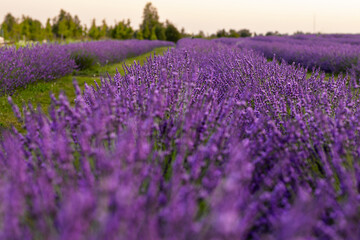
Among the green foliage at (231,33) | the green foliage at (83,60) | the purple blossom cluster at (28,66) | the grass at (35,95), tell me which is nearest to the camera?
the grass at (35,95)

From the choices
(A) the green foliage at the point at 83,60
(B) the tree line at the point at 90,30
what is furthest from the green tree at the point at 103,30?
(A) the green foliage at the point at 83,60

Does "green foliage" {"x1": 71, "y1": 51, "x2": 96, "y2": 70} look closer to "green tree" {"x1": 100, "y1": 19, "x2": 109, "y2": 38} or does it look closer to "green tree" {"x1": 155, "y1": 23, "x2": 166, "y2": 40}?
"green tree" {"x1": 100, "y1": 19, "x2": 109, "y2": 38}

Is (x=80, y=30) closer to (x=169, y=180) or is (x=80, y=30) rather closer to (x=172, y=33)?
(x=172, y=33)

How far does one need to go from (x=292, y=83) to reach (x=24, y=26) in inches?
1287

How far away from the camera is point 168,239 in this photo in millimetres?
966

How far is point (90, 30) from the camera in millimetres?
33500

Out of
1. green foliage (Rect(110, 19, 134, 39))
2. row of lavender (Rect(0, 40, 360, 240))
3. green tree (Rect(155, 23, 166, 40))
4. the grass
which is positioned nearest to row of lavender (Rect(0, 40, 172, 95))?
the grass

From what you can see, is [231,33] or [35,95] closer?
[35,95]

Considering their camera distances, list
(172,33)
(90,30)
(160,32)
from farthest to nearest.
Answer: (160,32)
(172,33)
(90,30)

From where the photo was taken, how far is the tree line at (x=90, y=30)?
1137 inches

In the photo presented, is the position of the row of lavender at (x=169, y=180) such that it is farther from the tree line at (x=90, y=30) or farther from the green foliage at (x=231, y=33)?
the green foliage at (x=231, y=33)

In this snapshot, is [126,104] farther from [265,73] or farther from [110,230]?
[265,73]

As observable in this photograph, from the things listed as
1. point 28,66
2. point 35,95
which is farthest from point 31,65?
point 35,95

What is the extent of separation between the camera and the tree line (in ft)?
94.8
